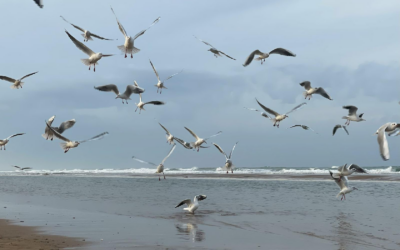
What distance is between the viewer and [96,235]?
1103 cm

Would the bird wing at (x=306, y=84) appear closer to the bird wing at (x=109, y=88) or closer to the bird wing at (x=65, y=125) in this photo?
the bird wing at (x=109, y=88)

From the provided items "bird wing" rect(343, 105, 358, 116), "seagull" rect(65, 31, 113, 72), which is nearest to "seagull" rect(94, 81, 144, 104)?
"seagull" rect(65, 31, 113, 72)

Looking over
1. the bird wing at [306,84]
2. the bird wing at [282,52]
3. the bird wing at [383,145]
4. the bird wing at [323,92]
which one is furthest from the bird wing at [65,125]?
the bird wing at [383,145]

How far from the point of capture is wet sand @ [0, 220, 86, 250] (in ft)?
31.4

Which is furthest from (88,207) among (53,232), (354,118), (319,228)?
(354,118)

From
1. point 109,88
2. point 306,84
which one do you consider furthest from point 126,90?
point 306,84

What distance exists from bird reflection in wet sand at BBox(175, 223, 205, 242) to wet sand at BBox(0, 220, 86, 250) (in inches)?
98.7

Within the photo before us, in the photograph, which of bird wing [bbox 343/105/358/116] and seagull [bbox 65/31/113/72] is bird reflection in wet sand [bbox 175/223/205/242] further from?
bird wing [bbox 343/105/358/116]

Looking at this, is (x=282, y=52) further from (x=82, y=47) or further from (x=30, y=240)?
(x=30, y=240)

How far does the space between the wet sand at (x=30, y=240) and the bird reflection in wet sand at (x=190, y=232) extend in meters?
2.51

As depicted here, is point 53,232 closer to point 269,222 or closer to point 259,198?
point 269,222

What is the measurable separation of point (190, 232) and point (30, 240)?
12.7ft

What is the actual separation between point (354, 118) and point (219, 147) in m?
5.17

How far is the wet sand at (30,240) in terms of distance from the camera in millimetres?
9578
